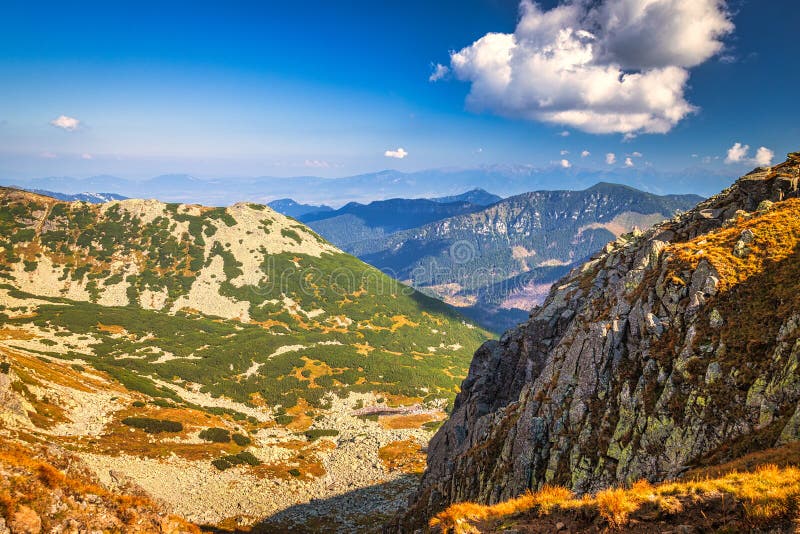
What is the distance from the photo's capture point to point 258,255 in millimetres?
195000

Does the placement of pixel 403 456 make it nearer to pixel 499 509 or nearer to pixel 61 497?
pixel 499 509

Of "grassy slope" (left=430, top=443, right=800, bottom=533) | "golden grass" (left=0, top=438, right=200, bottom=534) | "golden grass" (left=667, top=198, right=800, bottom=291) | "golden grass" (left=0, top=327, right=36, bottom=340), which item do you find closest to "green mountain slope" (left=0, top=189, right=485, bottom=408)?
"golden grass" (left=0, top=327, right=36, bottom=340)

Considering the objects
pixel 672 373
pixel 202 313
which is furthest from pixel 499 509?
pixel 202 313

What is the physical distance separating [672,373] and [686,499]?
12076mm

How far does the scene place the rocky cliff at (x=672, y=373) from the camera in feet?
60.4

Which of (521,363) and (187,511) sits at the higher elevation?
(521,363)

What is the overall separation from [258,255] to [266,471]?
14484 centimetres

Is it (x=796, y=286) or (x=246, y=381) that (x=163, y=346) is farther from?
(x=796, y=286)

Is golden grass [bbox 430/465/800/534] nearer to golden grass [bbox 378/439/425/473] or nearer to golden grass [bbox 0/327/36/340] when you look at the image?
golden grass [bbox 378/439/425/473]

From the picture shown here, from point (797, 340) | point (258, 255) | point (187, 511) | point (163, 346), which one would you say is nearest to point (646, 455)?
point (797, 340)

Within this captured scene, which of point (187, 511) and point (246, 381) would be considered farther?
point (246, 381)

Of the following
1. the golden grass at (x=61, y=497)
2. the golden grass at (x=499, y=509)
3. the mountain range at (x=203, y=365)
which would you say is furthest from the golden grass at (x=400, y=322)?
the golden grass at (x=499, y=509)

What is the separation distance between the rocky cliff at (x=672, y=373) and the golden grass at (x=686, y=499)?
18.8 feet

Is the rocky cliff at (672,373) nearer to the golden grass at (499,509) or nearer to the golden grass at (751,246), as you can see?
the golden grass at (751,246)
